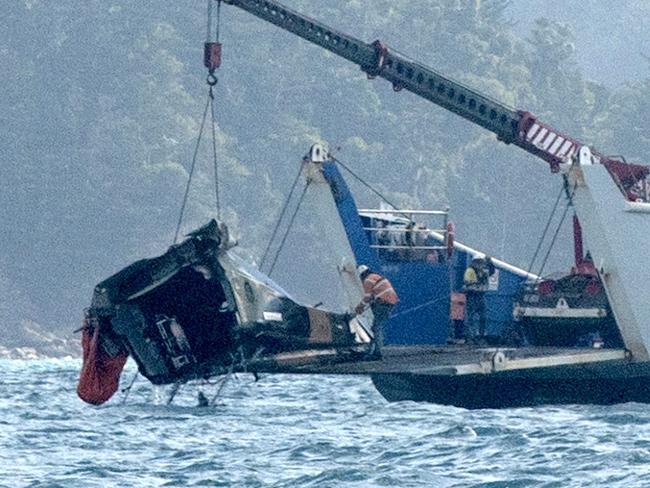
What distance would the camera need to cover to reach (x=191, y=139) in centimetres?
10794

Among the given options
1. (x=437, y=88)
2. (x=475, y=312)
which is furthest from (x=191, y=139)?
(x=475, y=312)

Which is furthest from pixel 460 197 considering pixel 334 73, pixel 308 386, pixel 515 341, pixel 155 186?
pixel 515 341

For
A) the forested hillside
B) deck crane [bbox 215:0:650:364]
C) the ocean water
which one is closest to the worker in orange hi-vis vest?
the ocean water

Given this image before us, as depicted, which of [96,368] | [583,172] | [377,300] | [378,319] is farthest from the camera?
[583,172]

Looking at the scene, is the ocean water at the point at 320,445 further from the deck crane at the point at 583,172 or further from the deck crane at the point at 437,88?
the deck crane at the point at 437,88

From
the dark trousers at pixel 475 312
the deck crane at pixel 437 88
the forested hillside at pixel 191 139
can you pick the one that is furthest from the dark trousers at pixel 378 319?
the forested hillside at pixel 191 139

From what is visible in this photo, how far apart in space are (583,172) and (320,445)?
7208mm

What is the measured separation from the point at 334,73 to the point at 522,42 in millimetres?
23386

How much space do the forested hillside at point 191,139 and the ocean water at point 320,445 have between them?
70.3 meters

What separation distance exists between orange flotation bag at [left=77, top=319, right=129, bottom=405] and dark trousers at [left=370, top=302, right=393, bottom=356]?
11.3ft

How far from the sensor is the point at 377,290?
29.3 meters

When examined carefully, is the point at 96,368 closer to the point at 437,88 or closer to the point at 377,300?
the point at 377,300

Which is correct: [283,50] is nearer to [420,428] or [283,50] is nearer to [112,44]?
[112,44]

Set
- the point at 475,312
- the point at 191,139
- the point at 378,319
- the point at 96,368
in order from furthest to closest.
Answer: the point at 191,139, the point at 475,312, the point at 378,319, the point at 96,368
